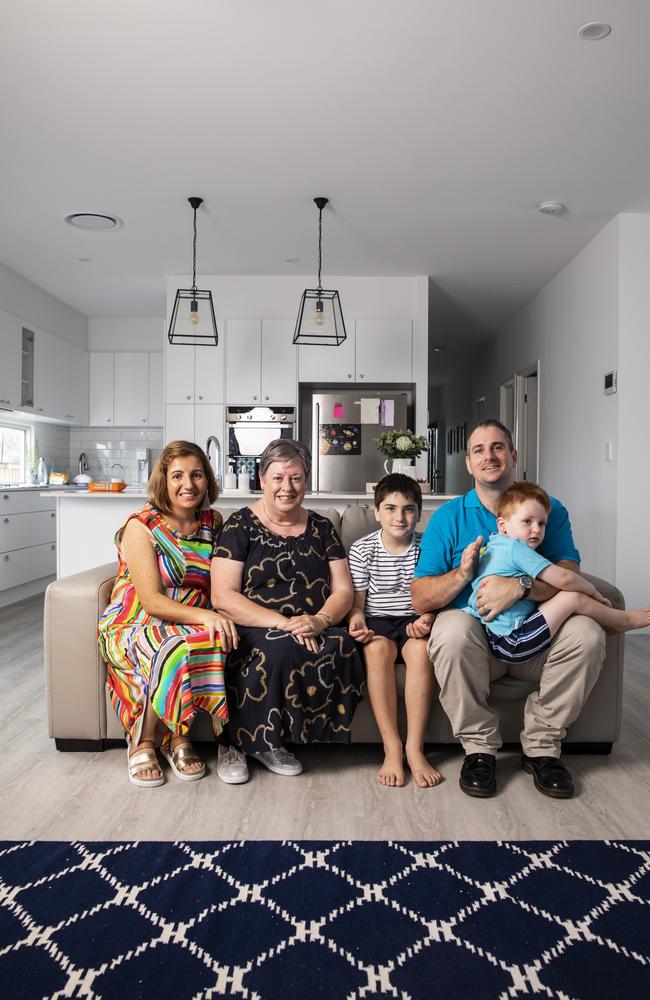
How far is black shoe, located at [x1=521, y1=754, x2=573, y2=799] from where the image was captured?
1977 millimetres

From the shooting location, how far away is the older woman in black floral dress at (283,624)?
2.08 m

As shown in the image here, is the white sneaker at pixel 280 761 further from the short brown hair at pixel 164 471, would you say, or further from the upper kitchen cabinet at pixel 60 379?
the upper kitchen cabinet at pixel 60 379

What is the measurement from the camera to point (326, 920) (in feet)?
4.61

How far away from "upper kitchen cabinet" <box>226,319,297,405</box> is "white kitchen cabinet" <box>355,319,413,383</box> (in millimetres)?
567

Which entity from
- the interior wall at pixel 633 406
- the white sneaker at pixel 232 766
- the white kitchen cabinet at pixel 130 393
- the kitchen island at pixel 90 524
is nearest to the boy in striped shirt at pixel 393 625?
the white sneaker at pixel 232 766

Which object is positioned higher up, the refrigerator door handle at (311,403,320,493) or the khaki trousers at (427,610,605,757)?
the refrigerator door handle at (311,403,320,493)

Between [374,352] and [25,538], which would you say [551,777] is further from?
[25,538]

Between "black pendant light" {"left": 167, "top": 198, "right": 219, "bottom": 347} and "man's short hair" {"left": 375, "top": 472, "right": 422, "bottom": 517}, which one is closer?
"man's short hair" {"left": 375, "top": 472, "right": 422, "bottom": 517}


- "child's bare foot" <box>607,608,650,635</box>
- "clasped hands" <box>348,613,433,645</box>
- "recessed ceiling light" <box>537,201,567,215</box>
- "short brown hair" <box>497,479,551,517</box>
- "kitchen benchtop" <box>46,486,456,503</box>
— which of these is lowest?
"clasped hands" <box>348,613,433,645</box>

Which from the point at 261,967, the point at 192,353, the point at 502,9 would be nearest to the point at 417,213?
the point at 502,9

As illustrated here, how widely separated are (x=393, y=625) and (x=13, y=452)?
5103mm

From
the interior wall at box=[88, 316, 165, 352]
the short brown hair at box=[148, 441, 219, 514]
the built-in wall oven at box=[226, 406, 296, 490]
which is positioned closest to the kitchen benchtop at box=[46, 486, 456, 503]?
the built-in wall oven at box=[226, 406, 296, 490]

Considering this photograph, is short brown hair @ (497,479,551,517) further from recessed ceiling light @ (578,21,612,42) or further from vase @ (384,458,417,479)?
vase @ (384,458,417,479)

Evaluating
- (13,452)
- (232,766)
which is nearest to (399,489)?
(232,766)
